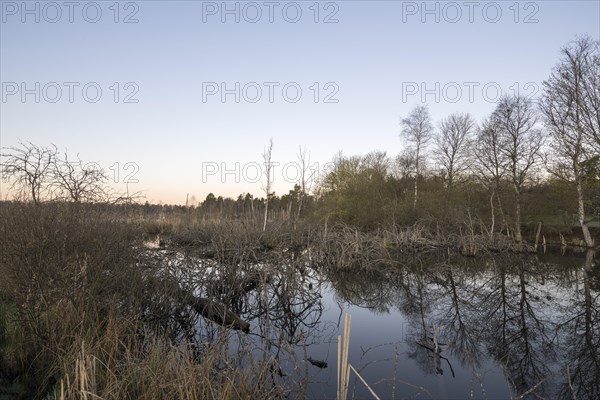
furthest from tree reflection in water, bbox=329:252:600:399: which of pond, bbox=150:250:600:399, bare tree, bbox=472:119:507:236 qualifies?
bare tree, bbox=472:119:507:236

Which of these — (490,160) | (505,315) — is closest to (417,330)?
(505,315)

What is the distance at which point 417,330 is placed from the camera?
7906 mm

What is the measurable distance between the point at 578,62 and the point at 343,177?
51.3 ft

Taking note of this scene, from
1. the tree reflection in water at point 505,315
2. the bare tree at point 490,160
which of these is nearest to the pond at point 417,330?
the tree reflection in water at point 505,315

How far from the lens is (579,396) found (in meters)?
5.00

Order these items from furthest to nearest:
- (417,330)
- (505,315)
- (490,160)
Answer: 1. (490,160)
2. (505,315)
3. (417,330)

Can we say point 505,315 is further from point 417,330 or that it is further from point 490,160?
point 490,160

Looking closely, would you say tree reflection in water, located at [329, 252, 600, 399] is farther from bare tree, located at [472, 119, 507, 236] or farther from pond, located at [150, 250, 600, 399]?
bare tree, located at [472, 119, 507, 236]

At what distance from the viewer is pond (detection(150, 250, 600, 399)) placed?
5254mm

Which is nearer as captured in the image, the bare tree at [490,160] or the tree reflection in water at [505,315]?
the tree reflection in water at [505,315]

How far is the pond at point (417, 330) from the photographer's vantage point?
17.2ft

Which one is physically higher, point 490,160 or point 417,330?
point 490,160

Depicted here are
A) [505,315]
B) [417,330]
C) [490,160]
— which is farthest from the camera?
[490,160]

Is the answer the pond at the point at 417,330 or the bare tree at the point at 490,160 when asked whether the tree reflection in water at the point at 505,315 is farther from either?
the bare tree at the point at 490,160
